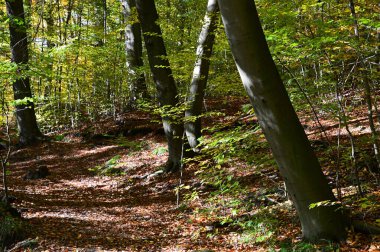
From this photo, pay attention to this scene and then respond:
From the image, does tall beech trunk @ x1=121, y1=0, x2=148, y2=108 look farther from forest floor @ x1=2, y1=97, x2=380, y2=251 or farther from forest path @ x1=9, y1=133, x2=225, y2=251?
forest path @ x1=9, y1=133, x2=225, y2=251

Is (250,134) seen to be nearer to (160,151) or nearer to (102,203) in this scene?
(102,203)

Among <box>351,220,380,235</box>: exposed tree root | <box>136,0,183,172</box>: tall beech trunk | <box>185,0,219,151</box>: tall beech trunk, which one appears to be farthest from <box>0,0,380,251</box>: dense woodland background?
<box>136,0,183,172</box>: tall beech trunk

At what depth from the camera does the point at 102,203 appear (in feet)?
24.7

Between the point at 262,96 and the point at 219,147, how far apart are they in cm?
234

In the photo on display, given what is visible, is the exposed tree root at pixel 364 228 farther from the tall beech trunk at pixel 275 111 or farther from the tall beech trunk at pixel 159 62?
the tall beech trunk at pixel 159 62

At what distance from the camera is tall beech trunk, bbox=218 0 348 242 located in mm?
3170

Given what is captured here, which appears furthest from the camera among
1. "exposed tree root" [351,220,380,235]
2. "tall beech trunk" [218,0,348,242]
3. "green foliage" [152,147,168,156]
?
"green foliage" [152,147,168,156]

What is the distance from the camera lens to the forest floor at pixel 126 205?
15.3 ft

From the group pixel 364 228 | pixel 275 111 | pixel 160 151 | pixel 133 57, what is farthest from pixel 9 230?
pixel 133 57

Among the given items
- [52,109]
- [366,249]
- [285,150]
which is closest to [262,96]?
[285,150]

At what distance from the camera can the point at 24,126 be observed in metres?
14.5

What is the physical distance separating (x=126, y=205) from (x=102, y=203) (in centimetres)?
60

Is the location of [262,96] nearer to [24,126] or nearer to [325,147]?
[325,147]

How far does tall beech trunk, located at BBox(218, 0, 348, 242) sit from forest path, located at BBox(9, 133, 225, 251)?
1.78 metres
